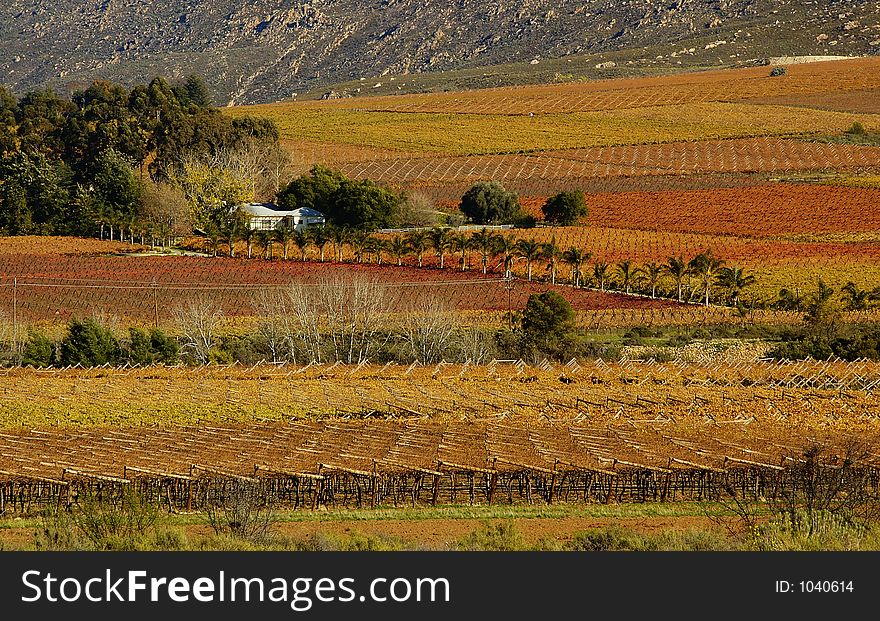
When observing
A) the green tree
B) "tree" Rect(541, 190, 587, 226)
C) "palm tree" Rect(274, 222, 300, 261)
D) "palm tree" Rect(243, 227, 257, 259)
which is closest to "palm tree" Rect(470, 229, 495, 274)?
"palm tree" Rect(274, 222, 300, 261)

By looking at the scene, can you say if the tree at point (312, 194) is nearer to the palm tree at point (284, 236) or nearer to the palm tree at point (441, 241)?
the palm tree at point (284, 236)

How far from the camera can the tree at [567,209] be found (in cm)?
8850

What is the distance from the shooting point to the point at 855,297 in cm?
5984

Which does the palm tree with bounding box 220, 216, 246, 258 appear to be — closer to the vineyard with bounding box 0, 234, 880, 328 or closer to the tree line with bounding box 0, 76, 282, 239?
the vineyard with bounding box 0, 234, 880, 328

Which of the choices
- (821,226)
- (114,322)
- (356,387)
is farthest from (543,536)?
(821,226)

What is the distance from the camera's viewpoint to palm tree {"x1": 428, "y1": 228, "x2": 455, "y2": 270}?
7431cm

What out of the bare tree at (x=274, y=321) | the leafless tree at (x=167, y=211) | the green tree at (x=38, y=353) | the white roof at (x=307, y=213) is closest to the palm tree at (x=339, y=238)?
the white roof at (x=307, y=213)

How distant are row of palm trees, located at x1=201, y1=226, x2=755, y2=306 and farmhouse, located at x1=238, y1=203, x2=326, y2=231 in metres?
4.10

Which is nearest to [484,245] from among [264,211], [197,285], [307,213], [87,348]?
→ [197,285]

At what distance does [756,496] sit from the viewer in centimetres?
2308

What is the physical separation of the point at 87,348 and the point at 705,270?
30.7 m

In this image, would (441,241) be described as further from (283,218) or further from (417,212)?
(283,218)

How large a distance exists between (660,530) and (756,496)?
3.53 meters

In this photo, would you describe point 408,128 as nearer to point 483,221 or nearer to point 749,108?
point 749,108
